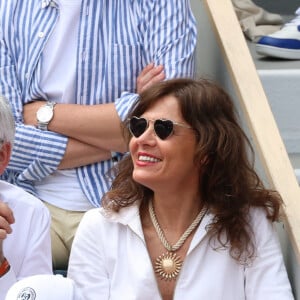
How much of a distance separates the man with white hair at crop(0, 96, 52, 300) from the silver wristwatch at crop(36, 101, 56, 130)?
521 mm

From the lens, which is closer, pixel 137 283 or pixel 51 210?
pixel 137 283

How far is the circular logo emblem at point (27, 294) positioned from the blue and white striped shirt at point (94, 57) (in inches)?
43.1

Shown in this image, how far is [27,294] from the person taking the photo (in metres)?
2.29

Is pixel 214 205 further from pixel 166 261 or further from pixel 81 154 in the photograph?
pixel 81 154

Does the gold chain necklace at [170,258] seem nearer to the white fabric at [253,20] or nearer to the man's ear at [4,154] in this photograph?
the man's ear at [4,154]

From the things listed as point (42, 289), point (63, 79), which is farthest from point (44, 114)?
point (42, 289)

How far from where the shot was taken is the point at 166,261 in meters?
2.84

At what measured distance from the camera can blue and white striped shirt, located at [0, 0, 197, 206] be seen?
11.2 ft

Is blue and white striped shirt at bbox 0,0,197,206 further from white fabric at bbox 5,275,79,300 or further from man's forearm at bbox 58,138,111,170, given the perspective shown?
white fabric at bbox 5,275,79,300

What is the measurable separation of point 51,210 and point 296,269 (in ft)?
2.94

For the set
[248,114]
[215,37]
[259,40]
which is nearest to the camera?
[248,114]

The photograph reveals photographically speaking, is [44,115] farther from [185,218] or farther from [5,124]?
[185,218]

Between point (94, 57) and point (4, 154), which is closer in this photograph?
point (4, 154)

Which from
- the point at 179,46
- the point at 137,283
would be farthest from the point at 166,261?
the point at 179,46
